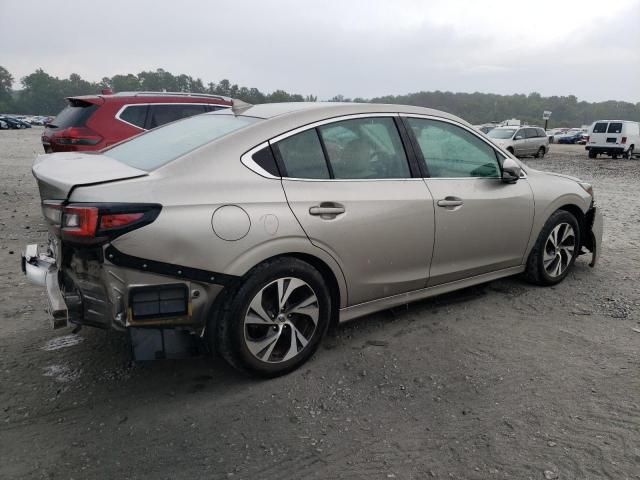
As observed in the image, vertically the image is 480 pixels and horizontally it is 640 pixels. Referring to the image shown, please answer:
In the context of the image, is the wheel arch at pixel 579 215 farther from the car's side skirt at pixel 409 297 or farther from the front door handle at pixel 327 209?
the front door handle at pixel 327 209

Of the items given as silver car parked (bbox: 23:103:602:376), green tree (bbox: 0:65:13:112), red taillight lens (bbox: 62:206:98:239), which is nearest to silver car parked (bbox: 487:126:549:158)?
silver car parked (bbox: 23:103:602:376)

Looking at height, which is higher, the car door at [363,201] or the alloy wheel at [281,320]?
the car door at [363,201]

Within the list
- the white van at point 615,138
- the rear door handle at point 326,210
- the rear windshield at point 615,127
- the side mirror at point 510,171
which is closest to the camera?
the rear door handle at point 326,210

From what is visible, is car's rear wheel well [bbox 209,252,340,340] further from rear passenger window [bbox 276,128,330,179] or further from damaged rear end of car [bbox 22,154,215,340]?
rear passenger window [bbox 276,128,330,179]

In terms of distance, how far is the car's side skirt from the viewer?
133 inches

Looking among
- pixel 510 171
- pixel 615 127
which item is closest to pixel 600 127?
pixel 615 127

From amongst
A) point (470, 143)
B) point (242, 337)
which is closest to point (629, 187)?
point (470, 143)

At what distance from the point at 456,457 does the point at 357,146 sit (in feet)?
6.43

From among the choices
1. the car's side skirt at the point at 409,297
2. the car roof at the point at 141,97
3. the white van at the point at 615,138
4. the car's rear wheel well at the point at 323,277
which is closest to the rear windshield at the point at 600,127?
the white van at the point at 615,138

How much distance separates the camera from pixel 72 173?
9.11 feet

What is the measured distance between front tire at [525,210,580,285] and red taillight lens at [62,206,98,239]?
357cm

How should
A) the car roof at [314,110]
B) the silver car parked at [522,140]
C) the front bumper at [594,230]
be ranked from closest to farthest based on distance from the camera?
the car roof at [314,110]
the front bumper at [594,230]
the silver car parked at [522,140]

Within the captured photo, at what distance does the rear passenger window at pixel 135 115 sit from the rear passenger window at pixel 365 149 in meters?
4.28

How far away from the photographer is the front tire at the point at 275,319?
2.81 metres
